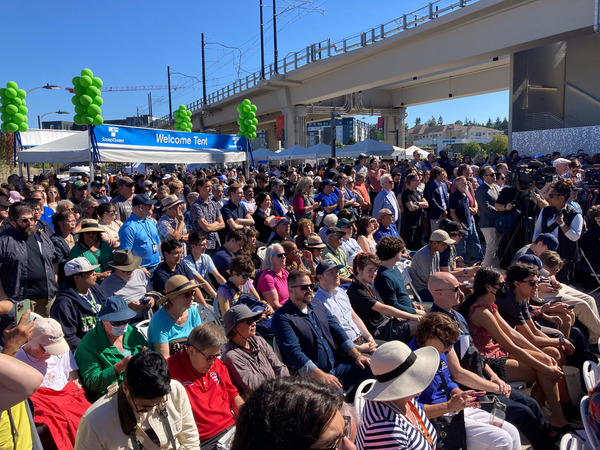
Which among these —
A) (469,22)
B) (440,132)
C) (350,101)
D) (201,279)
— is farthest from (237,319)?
(440,132)

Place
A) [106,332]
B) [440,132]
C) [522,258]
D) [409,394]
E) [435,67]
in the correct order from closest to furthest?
[409,394] < [106,332] < [522,258] < [435,67] < [440,132]

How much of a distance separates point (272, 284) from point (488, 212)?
484 centimetres

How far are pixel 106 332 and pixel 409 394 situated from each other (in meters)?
2.06

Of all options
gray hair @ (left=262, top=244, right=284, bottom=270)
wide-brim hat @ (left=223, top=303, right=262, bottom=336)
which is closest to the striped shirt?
wide-brim hat @ (left=223, top=303, right=262, bottom=336)

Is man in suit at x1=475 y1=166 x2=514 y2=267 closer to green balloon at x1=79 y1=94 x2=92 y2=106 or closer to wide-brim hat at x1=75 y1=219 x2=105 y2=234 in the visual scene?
wide-brim hat at x1=75 y1=219 x2=105 y2=234

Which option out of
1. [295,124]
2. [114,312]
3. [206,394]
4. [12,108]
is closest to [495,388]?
[206,394]

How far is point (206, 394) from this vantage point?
299 cm

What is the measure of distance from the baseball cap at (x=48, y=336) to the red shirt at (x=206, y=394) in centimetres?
67

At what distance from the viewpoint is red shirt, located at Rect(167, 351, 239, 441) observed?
2.92m

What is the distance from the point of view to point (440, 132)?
11481 centimetres

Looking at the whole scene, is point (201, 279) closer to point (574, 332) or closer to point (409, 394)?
point (409, 394)

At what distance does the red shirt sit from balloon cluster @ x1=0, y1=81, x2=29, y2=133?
1421 centimetres

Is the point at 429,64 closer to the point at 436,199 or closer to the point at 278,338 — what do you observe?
the point at 436,199

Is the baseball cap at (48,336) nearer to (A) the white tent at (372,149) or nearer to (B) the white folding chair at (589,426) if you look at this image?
(B) the white folding chair at (589,426)
